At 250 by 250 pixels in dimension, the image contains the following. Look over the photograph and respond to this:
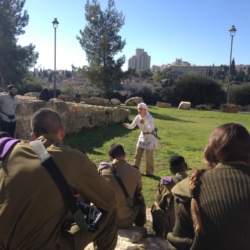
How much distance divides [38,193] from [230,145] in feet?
3.95

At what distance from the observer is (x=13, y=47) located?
27203 millimetres

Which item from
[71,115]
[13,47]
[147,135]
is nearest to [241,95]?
[13,47]

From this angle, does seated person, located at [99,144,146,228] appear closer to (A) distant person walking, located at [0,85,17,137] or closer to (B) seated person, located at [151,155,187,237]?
(B) seated person, located at [151,155,187,237]

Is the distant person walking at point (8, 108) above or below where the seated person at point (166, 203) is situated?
above

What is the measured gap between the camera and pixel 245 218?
1.74m

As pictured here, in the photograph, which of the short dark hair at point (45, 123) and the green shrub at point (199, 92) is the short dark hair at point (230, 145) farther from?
the green shrub at point (199, 92)

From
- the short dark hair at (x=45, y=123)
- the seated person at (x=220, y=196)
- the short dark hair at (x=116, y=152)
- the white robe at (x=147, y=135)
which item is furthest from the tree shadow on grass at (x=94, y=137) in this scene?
the seated person at (x=220, y=196)

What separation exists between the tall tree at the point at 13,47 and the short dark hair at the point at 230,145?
90.1 feet

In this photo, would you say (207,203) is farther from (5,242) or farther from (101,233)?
(5,242)

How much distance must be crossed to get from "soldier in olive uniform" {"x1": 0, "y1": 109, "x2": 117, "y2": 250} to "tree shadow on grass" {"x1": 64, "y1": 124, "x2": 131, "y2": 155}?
6.23 metres

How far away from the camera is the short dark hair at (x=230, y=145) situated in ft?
6.00

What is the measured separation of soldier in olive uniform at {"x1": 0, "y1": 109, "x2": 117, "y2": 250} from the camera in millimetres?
1925

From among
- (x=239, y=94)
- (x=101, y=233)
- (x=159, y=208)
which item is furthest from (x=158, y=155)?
(x=239, y=94)

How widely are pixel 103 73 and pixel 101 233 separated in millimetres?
29601
